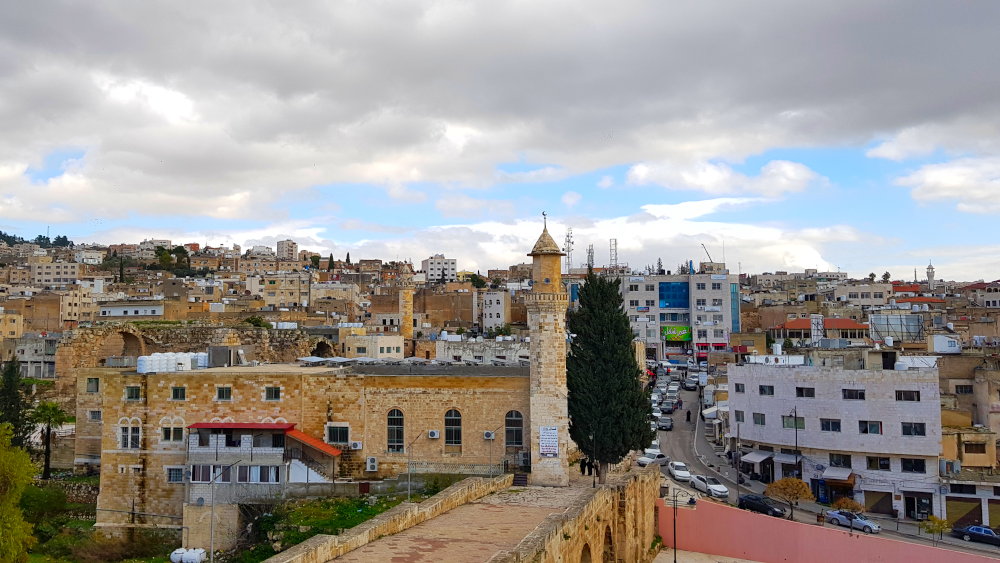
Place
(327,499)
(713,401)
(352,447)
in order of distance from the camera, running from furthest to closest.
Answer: (713,401)
(352,447)
(327,499)

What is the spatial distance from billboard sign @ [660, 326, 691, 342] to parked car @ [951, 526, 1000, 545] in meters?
42.6

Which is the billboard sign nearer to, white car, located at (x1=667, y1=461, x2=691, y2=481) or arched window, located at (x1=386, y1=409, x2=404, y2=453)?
white car, located at (x1=667, y1=461, x2=691, y2=481)

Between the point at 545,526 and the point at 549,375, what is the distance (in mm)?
9668

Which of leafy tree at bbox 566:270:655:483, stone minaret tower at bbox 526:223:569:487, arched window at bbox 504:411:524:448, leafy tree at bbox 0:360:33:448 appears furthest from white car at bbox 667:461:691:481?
leafy tree at bbox 0:360:33:448

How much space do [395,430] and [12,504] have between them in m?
11.7

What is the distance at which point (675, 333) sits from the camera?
72.9 m

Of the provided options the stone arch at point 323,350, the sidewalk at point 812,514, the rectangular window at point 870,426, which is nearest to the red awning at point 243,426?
the stone arch at point 323,350

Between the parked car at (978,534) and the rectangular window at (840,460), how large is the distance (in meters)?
5.11


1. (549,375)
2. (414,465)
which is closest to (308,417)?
(414,465)

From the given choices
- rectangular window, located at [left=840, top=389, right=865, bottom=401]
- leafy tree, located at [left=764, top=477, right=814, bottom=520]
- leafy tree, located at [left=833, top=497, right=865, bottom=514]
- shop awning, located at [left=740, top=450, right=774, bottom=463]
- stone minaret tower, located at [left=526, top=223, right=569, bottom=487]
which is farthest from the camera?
shop awning, located at [left=740, top=450, right=774, bottom=463]

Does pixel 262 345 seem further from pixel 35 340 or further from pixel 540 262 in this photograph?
pixel 35 340

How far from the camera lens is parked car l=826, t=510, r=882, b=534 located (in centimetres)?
2927

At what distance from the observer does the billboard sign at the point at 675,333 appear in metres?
72.6

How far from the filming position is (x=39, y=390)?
5294cm
